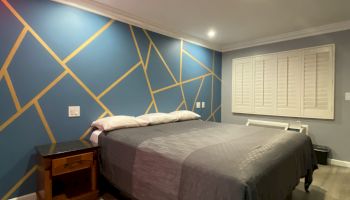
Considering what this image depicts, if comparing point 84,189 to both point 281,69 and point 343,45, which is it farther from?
point 343,45

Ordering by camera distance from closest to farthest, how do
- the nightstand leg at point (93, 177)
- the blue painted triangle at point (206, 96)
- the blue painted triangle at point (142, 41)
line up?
the nightstand leg at point (93, 177), the blue painted triangle at point (142, 41), the blue painted triangle at point (206, 96)

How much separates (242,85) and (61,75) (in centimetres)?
350

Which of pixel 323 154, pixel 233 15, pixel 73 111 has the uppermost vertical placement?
pixel 233 15

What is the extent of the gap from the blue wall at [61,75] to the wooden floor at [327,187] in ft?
3.10

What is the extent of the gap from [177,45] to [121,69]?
50.8 inches

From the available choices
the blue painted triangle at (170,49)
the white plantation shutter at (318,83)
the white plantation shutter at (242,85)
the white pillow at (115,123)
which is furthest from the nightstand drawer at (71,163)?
the white plantation shutter at (318,83)

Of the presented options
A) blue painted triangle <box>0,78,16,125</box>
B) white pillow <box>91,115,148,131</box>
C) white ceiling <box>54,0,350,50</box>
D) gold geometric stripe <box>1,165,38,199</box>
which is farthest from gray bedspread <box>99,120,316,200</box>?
white ceiling <box>54,0,350,50</box>

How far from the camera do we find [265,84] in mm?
4023

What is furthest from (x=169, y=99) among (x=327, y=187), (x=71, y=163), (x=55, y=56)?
(x=327, y=187)

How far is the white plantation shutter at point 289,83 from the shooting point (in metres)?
3.62

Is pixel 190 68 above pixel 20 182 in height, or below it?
above

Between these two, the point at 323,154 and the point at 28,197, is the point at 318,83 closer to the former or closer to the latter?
the point at 323,154

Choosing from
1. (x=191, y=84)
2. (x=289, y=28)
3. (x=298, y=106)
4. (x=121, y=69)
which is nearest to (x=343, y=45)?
(x=289, y=28)

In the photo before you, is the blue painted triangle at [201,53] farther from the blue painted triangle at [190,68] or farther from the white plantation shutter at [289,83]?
the white plantation shutter at [289,83]
